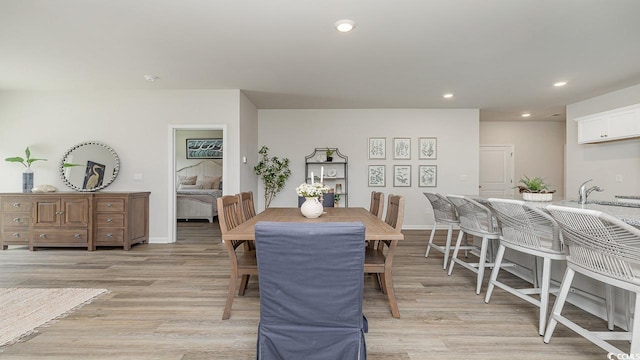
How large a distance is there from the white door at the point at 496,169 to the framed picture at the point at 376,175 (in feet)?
9.23

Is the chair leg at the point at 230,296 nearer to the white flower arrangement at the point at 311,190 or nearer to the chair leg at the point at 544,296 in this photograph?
the white flower arrangement at the point at 311,190

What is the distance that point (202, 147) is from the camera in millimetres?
8477

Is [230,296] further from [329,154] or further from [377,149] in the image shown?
[377,149]

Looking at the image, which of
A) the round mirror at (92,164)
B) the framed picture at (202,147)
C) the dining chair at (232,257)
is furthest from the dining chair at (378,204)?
the framed picture at (202,147)

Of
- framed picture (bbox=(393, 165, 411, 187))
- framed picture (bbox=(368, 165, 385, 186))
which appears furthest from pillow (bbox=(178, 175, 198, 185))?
framed picture (bbox=(393, 165, 411, 187))

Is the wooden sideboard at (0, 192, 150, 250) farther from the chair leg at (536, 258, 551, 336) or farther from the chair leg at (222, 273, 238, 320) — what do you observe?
the chair leg at (536, 258, 551, 336)

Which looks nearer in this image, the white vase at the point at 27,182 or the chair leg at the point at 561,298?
the chair leg at the point at 561,298

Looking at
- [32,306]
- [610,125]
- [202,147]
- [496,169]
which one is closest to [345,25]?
[32,306]

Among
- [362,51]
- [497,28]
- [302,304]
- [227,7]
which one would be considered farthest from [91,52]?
[497,28]

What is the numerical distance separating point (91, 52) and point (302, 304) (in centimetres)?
367

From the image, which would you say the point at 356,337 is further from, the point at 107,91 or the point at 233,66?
the point at 107,91

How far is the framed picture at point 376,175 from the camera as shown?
19.9ft

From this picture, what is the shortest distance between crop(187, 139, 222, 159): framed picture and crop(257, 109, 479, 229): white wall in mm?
2992

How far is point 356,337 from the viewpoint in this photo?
129 cm
